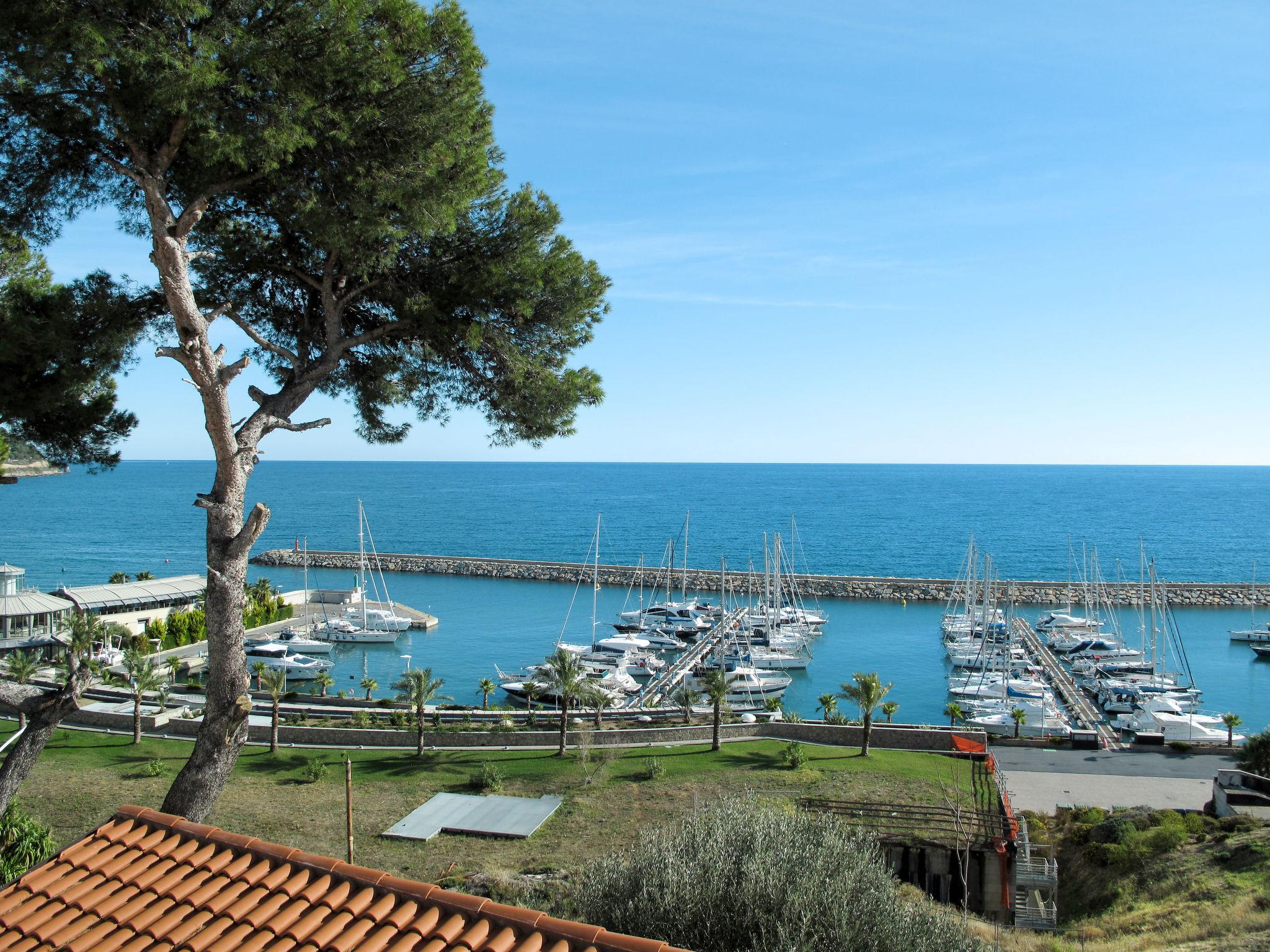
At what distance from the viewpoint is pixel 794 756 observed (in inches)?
802

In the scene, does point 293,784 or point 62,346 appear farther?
point 293,784

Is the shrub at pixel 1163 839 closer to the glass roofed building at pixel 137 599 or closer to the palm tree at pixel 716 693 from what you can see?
the palm tree at pixel 716 693

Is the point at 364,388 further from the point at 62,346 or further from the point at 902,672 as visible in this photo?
the point at 902,672

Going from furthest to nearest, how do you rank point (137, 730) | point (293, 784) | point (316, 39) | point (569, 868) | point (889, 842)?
point (137, 730) < point (293, 784) < point (889, 842) < point (569, 868) < point (316, 39)

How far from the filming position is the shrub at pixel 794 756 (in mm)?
20172

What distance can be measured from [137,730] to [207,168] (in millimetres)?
17760

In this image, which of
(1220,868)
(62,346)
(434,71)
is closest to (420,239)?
(434,71)

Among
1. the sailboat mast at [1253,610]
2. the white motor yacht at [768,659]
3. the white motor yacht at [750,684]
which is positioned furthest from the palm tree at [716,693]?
the sailboat mast at [1253,610]

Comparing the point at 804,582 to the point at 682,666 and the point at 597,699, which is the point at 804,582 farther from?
the point at 597,699

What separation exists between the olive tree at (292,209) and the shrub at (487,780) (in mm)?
10797

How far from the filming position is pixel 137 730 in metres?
21.0

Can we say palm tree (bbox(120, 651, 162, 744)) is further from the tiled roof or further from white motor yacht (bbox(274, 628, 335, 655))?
white motor yacht (bbox(274, 628, 335, 655))

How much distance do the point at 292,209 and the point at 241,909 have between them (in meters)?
6.50

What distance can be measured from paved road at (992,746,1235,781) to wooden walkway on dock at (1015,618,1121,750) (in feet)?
3.81
